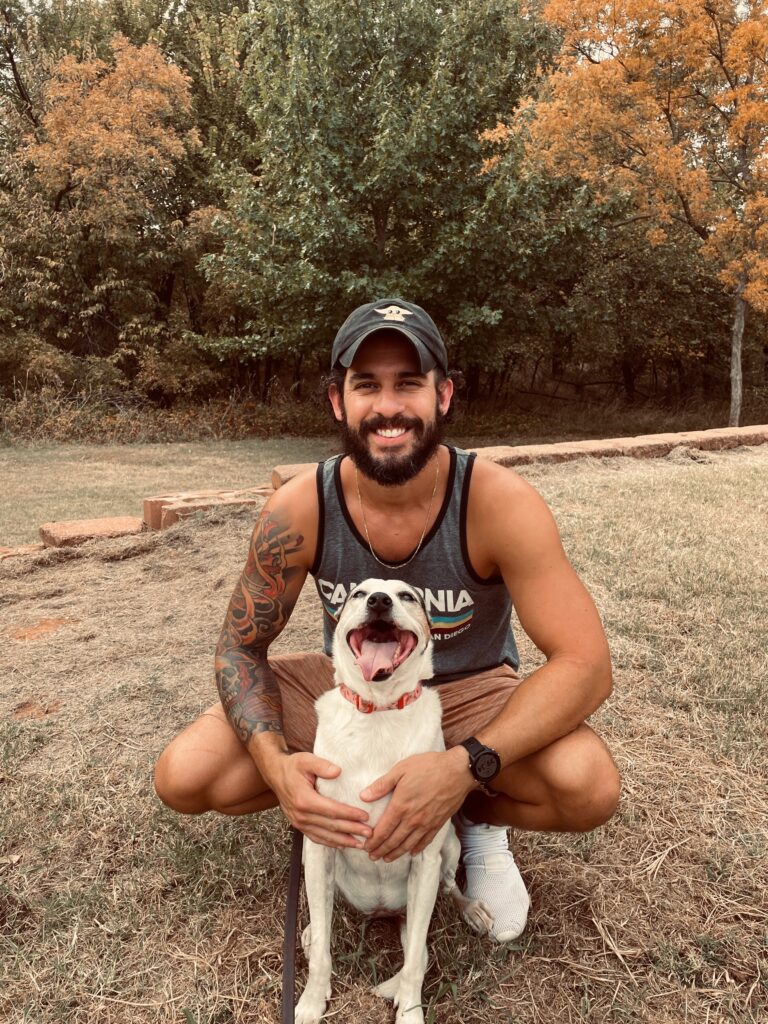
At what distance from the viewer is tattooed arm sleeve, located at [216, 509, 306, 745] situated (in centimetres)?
214

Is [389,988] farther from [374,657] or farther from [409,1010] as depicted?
[374,657]

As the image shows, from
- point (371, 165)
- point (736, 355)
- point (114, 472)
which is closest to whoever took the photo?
point (114, 472)

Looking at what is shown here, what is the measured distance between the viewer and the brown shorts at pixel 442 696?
86.3 inches

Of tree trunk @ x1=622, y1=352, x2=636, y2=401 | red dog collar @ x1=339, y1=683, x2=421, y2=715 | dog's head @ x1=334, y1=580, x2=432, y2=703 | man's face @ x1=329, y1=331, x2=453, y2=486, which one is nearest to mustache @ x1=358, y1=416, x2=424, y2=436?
man's face @ x1=329, y1=331, x2=453, y2=486

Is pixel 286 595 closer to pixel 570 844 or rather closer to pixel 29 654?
pixel 570 844

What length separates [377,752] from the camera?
171 centimetres

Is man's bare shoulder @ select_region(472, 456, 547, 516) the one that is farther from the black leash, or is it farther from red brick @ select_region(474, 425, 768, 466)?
red brick @ select_region(474, 425, 768, 466)

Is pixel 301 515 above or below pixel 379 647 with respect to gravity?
above

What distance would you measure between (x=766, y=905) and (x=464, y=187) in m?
11.3

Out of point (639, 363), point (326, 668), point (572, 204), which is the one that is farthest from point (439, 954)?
point (639, 363)

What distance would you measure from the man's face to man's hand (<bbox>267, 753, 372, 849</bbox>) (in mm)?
728

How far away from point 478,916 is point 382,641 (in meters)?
0.83

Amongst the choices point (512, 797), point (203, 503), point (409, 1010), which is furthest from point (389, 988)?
point (203, 503)

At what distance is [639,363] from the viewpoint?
20.8 metres
